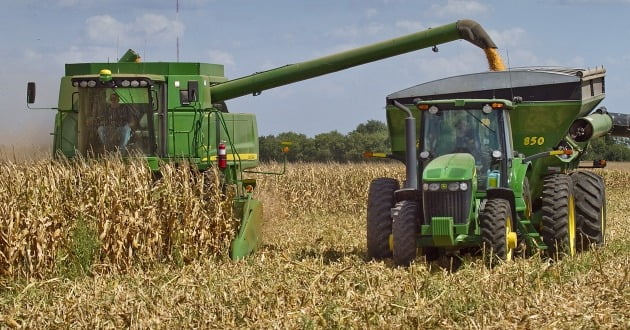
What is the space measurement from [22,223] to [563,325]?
5584mm

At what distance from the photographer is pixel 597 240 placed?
10984mm

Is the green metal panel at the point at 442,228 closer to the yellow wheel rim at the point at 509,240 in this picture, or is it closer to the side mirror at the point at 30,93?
the yellow wheel rim at the point at 509,240

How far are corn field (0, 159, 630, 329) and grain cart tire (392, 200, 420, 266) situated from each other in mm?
275

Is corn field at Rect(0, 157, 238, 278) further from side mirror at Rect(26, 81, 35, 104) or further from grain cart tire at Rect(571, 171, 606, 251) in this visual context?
grain cart tire at Rect(571, 171, 606, 251)

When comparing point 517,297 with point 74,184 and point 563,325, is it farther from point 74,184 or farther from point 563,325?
point 74,184

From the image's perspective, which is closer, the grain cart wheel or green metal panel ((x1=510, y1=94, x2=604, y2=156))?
the grain cart wheel

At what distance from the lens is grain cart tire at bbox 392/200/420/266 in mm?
9508

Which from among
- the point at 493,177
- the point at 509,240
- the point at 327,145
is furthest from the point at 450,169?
the point at 327,145

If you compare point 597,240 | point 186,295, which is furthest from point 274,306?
point 597,240

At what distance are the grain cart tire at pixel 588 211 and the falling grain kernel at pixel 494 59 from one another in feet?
10.9

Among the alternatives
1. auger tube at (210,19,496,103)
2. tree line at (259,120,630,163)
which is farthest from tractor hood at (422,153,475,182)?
tree line at (259,120,630,163)

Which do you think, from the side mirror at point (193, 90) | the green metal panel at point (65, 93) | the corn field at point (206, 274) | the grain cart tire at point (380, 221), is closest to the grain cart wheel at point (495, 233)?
the corn field at point (206, 274)

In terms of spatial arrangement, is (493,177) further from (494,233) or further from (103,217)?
(103,217)

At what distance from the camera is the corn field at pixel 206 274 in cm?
708
